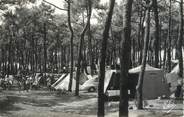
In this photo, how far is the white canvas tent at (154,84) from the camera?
27.8 meters

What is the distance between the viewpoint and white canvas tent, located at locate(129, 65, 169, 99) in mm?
27781

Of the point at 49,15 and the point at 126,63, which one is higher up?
the point at 49,15

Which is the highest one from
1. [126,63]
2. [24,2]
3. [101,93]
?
[24,2]

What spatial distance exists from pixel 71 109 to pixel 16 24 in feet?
118

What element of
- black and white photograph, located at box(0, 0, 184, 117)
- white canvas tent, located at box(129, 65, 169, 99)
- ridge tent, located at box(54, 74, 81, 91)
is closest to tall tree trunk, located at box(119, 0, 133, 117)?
black and white photograph, located at box(0, 0, 184, 117)

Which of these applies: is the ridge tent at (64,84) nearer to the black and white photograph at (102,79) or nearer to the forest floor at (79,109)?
the black and white photograph at (102,79)

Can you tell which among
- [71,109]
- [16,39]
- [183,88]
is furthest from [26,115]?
[16,39]

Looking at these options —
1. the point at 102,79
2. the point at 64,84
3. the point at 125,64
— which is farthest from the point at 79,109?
the point at 64,84

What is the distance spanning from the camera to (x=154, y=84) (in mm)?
27844

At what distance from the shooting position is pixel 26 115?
21.2 metres

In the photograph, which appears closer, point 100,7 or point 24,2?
point 24,2

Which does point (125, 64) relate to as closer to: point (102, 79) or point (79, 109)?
point (102, 79)

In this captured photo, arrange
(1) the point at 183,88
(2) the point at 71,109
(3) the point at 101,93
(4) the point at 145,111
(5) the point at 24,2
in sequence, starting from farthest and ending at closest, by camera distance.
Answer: (5) the point at 24,2 → (1) the point at 183,88 → (2) the point at 71,109 → (4) the point at 145,111 → (3) the point at 101,93

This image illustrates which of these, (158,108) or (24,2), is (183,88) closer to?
(158,108)
